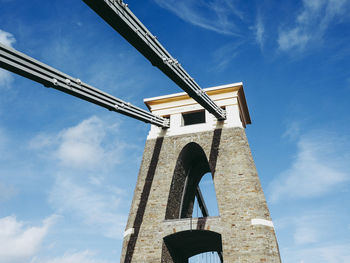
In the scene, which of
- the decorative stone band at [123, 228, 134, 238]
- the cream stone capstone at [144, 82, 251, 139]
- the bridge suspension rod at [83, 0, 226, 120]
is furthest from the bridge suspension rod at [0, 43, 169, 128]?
the decorative stone band at [123, 228, 134, 238]

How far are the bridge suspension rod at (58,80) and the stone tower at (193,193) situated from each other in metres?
2.70

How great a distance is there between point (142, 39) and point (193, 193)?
32.8 ft

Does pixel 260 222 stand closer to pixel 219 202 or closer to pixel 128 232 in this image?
pixel 219 202

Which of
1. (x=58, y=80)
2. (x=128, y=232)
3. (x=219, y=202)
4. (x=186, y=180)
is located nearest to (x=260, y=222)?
(x=219, y=202)

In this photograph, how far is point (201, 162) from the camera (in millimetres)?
16469

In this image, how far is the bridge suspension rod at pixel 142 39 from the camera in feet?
26.5

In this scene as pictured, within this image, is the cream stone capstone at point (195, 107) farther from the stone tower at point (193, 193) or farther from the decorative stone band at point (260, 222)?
the decorative stone band at point (260, 222)

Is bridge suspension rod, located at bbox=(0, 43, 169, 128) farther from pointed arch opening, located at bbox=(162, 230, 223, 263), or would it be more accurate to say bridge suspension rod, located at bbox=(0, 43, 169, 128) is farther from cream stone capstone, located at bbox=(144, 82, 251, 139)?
pointed arch opening, located at bbox=(162, 230, 223, 263)

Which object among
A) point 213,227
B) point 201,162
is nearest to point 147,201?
point 213,227

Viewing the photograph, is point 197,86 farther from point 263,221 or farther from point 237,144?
point 263,221

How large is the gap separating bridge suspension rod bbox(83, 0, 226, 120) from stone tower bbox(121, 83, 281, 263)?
2.79m

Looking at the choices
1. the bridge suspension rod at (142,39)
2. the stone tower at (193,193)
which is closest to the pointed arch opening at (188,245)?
the stone tower at (193,193)

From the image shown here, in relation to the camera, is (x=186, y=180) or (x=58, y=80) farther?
(x=186, y=180)

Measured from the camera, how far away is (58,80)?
9.29 metres
